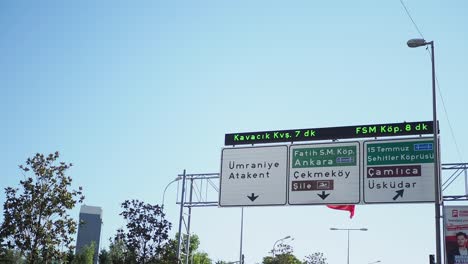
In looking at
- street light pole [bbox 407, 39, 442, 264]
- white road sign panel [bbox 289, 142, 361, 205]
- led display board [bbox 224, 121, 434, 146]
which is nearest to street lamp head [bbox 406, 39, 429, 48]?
street light pole [bbox 407, 39, 442, 264]

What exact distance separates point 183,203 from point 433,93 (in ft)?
59.0

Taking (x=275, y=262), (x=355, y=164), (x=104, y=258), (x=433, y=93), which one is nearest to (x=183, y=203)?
(x=355, y=164)

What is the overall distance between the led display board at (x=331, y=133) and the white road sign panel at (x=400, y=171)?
49 centimetres

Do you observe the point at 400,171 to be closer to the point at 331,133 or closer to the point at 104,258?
the point at 331,133

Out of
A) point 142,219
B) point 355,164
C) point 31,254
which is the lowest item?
point 31,254

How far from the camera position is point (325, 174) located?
96.1 feet

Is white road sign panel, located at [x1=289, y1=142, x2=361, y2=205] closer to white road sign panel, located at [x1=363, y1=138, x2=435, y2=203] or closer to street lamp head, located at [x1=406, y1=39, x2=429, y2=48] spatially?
white road sign panel, located at [x1=363, y1=138, x2=435, y2=203]

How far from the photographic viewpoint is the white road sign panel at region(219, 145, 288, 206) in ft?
99.2

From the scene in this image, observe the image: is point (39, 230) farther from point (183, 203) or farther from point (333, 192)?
point (333, 192)

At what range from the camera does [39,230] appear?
2859cm

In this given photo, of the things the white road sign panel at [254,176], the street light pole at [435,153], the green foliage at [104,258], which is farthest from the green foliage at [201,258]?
the street light pole at [435,153]

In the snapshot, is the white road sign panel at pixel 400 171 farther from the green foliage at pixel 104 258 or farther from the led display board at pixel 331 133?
the green foliage at pixel 104 258

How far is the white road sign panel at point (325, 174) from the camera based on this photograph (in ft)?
95.0

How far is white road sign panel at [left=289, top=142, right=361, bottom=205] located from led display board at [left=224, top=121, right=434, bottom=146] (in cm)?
51
